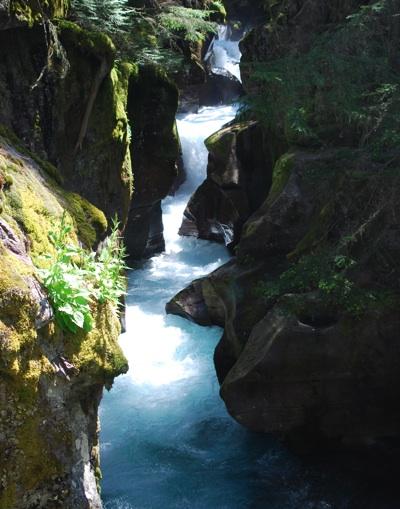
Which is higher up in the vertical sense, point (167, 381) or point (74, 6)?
point (74, 6)

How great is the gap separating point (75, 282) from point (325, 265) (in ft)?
18.3

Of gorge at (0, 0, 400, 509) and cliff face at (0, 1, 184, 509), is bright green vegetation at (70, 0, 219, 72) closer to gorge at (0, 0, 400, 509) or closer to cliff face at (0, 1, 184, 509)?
gorge at (0, 0, 400, 509)

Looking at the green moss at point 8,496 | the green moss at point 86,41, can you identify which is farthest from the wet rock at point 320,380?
the green moss at point 8,496

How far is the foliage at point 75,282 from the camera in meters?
3.82

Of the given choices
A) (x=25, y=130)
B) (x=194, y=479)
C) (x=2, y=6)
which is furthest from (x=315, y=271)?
(x=2, y=6)

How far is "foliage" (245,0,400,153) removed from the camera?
30.0 feet

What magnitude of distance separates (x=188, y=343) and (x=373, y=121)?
19.9 ft

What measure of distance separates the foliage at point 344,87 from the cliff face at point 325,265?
0.09ft

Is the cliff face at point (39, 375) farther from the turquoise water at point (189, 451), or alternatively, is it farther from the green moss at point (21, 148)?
the turquoise water at point (189, 451)

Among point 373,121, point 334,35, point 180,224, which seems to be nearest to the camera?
point 373,121

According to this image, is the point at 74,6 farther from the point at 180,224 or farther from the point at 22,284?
the point at 180,224

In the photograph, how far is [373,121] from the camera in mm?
9523

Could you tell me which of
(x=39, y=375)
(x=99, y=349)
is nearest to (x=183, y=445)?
(x=99, y=349)

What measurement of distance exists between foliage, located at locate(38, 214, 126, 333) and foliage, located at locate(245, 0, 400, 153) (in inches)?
211
